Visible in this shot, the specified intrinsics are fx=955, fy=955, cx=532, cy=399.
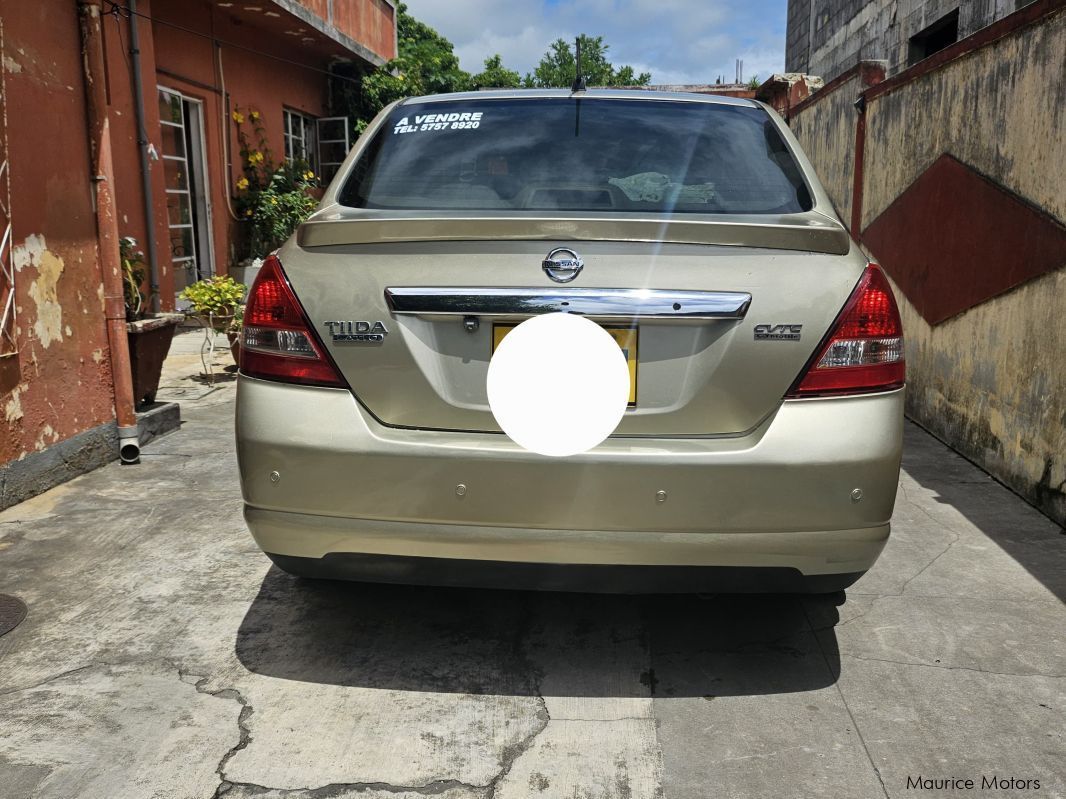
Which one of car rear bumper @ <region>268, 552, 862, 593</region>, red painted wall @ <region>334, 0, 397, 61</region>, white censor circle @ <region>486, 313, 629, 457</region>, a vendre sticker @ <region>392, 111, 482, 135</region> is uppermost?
red painted wall @ <region>334, 0, 397, 61</region>

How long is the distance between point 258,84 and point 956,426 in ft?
31.3

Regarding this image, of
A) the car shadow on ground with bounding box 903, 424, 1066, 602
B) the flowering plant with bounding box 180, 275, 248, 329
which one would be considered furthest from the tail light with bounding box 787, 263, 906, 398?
the flowering plant with bounding box 180, 275, 248, 329

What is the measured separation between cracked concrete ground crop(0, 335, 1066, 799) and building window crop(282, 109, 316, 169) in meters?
10.2

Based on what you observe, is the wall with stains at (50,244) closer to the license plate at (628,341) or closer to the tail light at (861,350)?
the license plate at (628,341)

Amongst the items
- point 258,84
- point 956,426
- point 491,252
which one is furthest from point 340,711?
point 258,84

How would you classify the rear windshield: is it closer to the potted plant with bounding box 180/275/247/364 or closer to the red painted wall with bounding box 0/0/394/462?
the red painted wall with bounding box 0/0/394/462

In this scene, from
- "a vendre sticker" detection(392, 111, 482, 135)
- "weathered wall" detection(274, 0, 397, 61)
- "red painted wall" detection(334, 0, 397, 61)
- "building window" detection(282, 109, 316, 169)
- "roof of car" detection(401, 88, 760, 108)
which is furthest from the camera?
"red painted wall" detection(334, 0, 397, 61)

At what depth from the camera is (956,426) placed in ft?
17.5

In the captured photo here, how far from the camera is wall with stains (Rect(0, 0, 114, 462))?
167 inches

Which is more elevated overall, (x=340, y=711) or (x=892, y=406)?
(x=892, y=406)

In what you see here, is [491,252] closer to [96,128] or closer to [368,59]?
[96,128]

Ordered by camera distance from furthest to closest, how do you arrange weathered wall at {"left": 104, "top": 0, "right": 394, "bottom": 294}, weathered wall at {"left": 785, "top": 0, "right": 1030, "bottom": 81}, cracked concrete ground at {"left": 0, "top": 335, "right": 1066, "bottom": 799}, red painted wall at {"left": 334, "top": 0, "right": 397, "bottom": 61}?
red painted wall at {"left": 334, "top": 0, "right": 397, "bottom": 61} → weathered wall at {"left": 785, "top": 0, "right": 1030, "bottom": 81} → weathered wall at {"left": 104, "top": 0, "right": 394, "bottom": 294} → cracked concrete ground at {"left": 0, "top": 335, "right": 1066, "bottom": 799}

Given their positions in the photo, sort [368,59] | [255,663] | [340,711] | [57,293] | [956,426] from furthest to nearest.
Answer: [368,59]
[956,426]
[57,293]
[255,663]
[340,711]

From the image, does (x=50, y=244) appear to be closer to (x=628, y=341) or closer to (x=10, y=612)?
(x=10, y=612)
